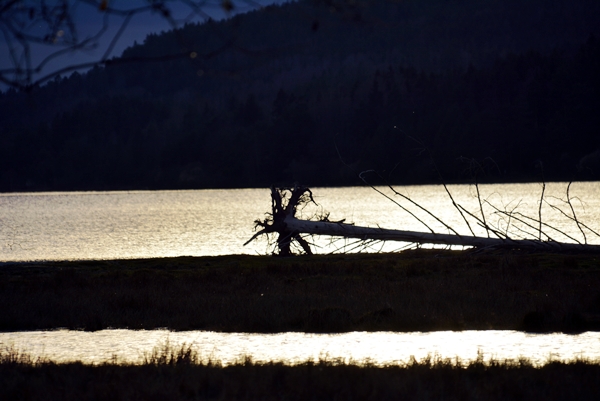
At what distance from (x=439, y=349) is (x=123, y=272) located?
1455cm

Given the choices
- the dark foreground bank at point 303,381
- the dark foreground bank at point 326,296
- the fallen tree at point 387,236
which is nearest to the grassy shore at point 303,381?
the dark foreground bank at point 303,381

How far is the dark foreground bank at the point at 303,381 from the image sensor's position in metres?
8.45

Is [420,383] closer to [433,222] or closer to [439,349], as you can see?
[439,349]

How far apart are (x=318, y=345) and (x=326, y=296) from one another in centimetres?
495

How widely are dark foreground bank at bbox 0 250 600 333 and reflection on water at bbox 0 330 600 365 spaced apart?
0.73 meters

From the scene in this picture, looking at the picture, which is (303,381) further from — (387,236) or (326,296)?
(387,236)

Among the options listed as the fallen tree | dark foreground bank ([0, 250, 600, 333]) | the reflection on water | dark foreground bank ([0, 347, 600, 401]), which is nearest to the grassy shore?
dark foreground bank ([0, 347, 600, 401])

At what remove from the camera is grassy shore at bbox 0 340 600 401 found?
8.45 meters

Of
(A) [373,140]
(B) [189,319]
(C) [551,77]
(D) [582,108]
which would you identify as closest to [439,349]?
(B) [189,319]

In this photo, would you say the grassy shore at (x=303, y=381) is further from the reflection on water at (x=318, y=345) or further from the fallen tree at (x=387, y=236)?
the fallen tree at (x=387, y=236)

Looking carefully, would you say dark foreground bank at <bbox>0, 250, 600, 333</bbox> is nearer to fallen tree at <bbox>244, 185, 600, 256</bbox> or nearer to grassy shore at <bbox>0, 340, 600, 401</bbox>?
fallen tree at <bbox>244, 185, 600, 256</bbox>

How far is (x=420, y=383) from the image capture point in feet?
28.7

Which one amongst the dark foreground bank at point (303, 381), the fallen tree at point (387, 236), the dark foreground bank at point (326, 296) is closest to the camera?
the dark foreground bank at point (303, 381)

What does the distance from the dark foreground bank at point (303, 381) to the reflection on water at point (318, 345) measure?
3.91ft
